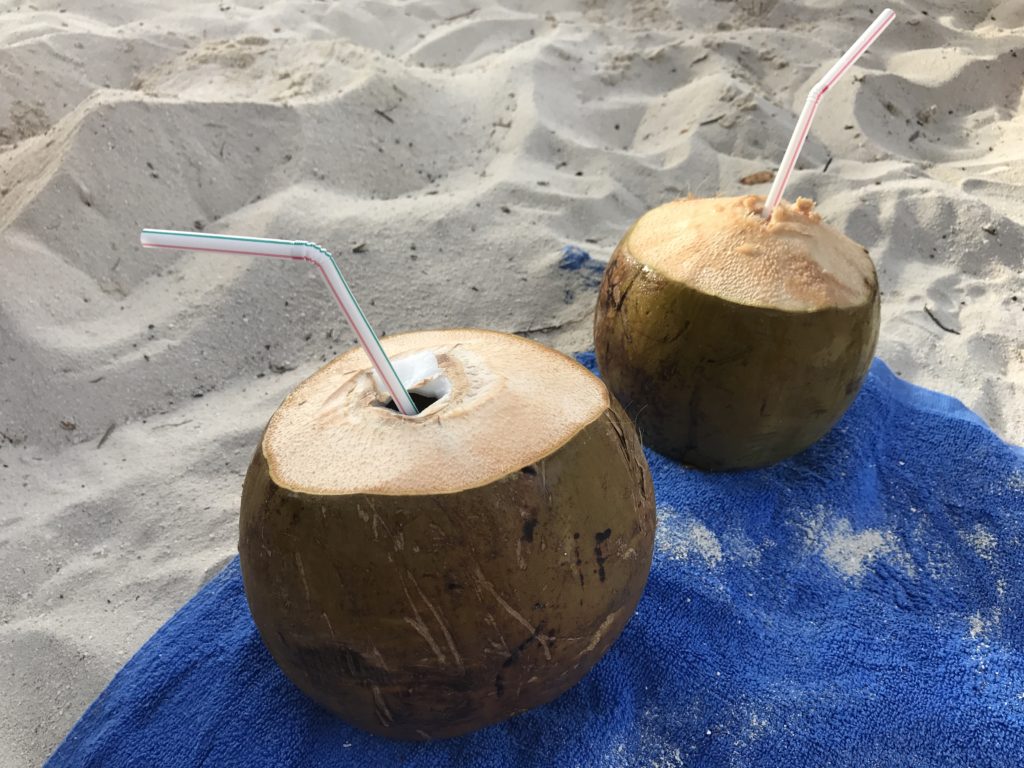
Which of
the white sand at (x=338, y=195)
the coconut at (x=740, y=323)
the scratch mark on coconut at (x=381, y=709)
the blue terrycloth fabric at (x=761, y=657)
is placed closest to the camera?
the scratch mark on coconut at (x=381, y=709)

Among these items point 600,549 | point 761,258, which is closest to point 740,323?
point 761,258

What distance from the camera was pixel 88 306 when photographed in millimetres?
1984

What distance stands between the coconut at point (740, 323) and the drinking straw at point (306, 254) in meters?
0.55

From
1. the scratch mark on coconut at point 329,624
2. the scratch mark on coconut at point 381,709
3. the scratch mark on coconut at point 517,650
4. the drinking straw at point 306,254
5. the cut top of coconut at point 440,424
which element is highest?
the drinking straw at point 306,254

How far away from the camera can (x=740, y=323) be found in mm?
1290

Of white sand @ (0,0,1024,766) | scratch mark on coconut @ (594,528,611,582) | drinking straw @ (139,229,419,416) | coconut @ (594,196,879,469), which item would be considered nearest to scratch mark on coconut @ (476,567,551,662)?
scratch mark on coconut @ (594,528,611,582)

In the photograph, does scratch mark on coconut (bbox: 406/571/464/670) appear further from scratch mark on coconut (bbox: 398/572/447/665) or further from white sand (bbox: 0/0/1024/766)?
white sand (bbox: 0/0/1024/766)

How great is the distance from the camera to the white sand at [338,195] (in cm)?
159

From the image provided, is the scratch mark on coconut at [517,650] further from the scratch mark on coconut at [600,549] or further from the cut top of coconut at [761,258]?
the cut top of coconut at [761,258]

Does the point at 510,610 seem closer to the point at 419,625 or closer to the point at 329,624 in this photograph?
the point at 419,625

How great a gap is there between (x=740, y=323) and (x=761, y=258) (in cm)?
13

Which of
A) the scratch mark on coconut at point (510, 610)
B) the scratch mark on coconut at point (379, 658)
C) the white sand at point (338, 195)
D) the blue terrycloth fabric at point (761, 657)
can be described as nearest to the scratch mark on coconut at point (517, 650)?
the scratch mark on coconut at point (510, 610)

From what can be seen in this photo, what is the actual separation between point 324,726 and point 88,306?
52.8 inches

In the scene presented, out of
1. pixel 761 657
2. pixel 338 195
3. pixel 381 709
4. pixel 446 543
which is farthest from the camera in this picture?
pixel 338 195
